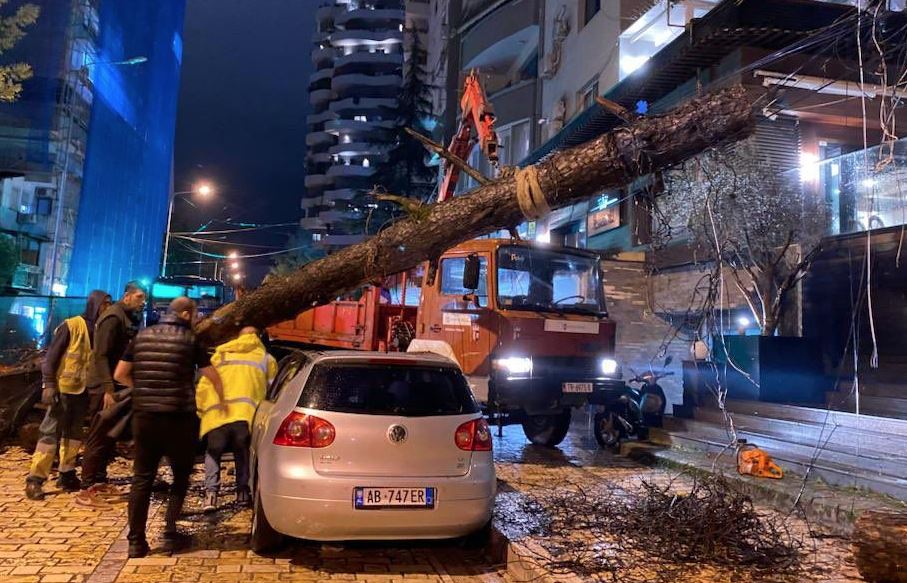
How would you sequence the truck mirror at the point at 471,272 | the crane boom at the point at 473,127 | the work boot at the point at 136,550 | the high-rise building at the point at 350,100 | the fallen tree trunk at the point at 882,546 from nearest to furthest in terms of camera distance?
the fallen tree trunk at the point at 882,546
the work boot at the point at 136,550
the truck mirror at the point at 471,272
the crane boom at the point at 473,127
the high-rise building at the point at 350,100

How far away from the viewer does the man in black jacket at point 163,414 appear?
15.4ft

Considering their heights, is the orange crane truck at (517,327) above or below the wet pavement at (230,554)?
above

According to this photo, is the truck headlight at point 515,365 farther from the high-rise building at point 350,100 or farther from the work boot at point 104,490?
the high-rise building at point 350,100

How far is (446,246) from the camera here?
6.54 m

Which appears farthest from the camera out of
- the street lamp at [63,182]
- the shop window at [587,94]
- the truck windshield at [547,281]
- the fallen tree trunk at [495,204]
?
the street lamp at [63,182]

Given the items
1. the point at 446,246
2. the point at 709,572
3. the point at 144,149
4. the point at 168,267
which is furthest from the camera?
the point at 168,267

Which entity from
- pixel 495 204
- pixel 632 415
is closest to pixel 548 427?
pixel 632 415

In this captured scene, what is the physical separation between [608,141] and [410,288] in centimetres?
533

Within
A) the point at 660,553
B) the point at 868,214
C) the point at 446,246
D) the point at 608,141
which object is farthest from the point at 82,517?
the point at 868,214

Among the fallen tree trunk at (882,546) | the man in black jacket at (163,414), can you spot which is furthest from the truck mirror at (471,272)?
the fallen tree trunk at (882,546)

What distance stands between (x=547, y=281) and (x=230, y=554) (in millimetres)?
5339

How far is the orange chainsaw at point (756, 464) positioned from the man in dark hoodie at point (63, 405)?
275 inches

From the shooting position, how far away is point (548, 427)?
9.92 metres

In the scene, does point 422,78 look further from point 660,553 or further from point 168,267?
point 660,553
